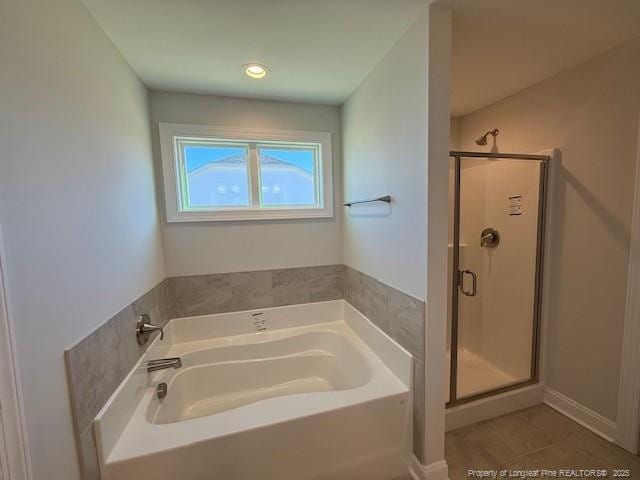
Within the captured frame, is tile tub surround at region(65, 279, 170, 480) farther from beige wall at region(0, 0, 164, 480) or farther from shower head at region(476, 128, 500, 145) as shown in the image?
shower head at region(476, 128, 500, 145)

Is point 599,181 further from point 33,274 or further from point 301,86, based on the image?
point 33,274

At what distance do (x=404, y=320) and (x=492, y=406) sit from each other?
111cm

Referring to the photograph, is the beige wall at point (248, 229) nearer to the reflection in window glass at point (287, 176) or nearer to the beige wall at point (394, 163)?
the reflection in window glass at point (287, 176)

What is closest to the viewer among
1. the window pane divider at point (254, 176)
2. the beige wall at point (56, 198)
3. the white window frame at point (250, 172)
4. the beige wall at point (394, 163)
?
the beige wall at point (56, 198)

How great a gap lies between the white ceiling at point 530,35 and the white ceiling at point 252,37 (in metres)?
0.35

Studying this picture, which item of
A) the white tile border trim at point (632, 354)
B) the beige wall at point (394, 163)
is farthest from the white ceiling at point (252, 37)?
the white tile border trim at point (632, 354)

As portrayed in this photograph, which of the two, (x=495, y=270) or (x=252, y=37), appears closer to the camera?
(x=252, y=37)

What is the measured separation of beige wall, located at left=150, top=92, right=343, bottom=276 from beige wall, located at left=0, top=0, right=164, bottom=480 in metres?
0.65

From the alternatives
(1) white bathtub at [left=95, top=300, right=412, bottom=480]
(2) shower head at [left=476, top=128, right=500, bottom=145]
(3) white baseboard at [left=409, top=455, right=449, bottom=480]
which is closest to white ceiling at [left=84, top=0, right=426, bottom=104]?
(2) shower head at [left=476, top=128, right=500, bottom=145]

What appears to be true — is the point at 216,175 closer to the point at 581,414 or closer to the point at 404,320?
the point at 404,320


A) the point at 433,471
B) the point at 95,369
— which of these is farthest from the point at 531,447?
the point at 95,369

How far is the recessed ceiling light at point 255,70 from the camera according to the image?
5.57 feet

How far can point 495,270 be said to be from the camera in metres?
2.35

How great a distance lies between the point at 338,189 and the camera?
2434 millimetres
